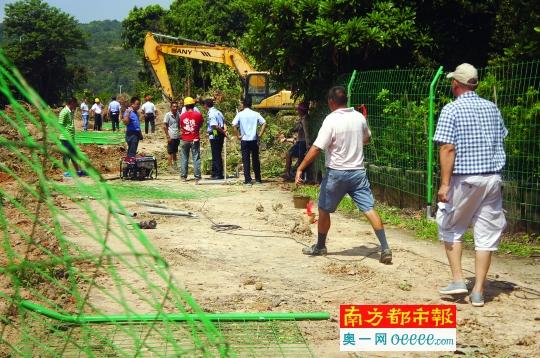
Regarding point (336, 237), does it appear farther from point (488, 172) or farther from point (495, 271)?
point (488, 172)

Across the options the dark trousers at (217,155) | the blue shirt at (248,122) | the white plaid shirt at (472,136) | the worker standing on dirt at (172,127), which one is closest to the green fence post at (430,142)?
the white plaid shirt at (472,136)

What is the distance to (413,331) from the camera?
16.2 feet

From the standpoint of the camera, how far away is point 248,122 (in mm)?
16188

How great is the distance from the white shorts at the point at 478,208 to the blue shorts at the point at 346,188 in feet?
5.47

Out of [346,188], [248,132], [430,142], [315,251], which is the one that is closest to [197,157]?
[248,132]

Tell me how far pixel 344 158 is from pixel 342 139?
0.66 feet

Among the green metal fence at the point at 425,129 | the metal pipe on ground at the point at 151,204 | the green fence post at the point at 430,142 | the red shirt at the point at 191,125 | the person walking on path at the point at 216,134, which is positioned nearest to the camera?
the green metal fence at the point at 425,129

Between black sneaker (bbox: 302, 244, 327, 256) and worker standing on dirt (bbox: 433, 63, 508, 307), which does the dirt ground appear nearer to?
black sneaker (bbox: 302, 244, 327, 256)

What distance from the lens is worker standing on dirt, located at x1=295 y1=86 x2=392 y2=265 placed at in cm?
823

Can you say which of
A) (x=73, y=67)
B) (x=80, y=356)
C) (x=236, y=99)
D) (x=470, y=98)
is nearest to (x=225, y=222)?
(x=470, y=98)

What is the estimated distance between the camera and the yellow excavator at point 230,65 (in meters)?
20.8

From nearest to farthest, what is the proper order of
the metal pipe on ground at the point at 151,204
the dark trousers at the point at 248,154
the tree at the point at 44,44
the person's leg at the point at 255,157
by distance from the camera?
the metal pipe on ground at the point at 151,204
the dark trousers at the point at 248,154
the person's leg at the point at 255,157
the tree at the point at 44,44

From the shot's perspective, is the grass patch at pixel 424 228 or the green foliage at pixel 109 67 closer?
the grass patch at pixel 424 228

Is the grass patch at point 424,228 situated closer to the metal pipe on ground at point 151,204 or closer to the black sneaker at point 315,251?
→ the black sneaker at point 315,251
